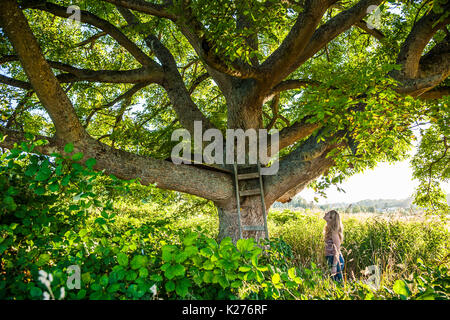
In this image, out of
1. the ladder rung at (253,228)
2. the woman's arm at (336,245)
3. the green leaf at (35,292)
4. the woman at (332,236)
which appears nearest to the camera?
the green leaf at (35,292)

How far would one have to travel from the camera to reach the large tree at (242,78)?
3277mm

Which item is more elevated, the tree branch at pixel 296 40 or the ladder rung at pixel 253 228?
the tree branch at pixel 296 40

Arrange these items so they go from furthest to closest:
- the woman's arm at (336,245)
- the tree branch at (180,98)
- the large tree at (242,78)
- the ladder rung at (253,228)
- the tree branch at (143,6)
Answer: the tree branch at (180,98) < the ladder rung at (253,228) < the woman's arm at (336,245) < the tree branch at (143,6) < the large tree at (242,78)

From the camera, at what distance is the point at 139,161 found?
427cm

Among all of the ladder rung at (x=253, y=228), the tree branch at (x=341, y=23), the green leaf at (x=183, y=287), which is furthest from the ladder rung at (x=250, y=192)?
the green leaf at (x=183, y=287)

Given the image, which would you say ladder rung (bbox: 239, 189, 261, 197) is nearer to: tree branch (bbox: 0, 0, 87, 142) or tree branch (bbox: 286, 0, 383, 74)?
tree branch (bbox: 286, 0, 383, 74)

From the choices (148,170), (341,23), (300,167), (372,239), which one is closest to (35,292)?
(148,170)

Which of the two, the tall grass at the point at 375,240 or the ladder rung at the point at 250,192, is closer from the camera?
the ladder rung at the point at 250,192

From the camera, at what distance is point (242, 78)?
4555mm

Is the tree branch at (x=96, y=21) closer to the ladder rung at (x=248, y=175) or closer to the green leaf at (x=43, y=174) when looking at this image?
the ladder rung at (x=248, y=175)

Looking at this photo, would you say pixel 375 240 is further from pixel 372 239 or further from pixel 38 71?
pixel 38 71

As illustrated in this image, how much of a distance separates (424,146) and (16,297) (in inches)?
342

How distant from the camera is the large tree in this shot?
3277mm

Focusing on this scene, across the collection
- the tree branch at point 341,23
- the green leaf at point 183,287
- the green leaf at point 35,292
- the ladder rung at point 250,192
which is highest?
the tree branch at point 341,23
